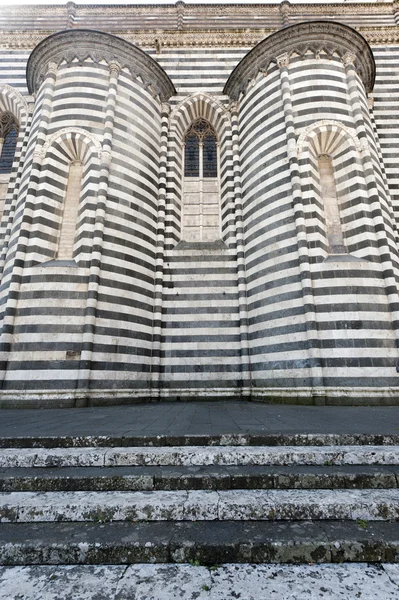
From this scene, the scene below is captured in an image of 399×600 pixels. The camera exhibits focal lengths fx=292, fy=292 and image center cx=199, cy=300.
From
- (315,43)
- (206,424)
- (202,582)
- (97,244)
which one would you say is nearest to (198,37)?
Result: (315,43)

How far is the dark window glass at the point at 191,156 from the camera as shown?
1287 cm

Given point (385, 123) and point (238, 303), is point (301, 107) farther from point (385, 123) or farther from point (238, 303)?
point (238, 303)

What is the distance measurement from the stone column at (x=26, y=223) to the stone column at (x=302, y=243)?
850cm

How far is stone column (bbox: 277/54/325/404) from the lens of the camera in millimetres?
7914

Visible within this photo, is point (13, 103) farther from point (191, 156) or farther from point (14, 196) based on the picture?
point (191, 156)

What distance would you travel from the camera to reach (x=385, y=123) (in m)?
12.6

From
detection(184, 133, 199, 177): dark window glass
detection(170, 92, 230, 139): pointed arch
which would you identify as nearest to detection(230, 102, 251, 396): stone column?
detection(170, 92, 230, 139): pointed arch

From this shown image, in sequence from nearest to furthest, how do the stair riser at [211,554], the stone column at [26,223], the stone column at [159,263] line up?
the stair riser at [211,554], the stone column at [26,223], the stone column at [159,263]

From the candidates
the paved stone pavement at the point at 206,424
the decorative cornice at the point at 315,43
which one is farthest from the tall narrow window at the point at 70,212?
the decorative cornice at the point at 315,43

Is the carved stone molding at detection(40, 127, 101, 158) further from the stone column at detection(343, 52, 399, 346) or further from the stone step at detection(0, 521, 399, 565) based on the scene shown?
the stone step at detection(0, 521, 399, 565)

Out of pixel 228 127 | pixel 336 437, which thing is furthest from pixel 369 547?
pixel 228 127

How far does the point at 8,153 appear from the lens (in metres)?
13.2

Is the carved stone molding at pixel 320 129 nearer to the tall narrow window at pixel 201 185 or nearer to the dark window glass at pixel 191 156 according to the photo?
the tall narrow window at pixel 201 185

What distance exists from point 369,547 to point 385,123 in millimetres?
15628
